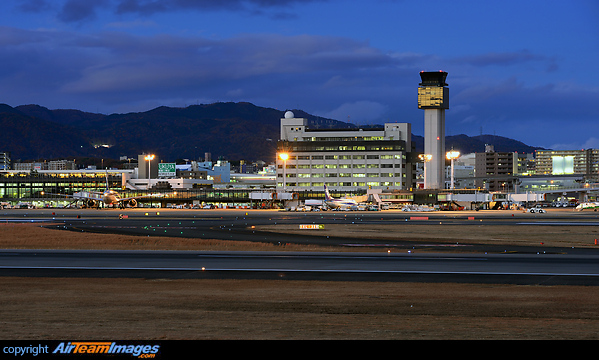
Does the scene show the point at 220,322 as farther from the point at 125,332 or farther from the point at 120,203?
the point at 120,203

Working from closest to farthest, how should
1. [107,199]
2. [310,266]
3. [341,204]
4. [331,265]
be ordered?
[310,266], [331,265], [341,204], [107,199]

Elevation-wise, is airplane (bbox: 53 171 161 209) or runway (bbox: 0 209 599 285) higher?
airplane (bbox: 53 171 161 209)

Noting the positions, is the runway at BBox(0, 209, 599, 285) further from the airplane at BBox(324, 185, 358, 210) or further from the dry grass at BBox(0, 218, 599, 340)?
the airplane at BBox(324, 185, 358, 210)

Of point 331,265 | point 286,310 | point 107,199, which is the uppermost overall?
point 107,199

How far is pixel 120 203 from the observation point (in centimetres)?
15788

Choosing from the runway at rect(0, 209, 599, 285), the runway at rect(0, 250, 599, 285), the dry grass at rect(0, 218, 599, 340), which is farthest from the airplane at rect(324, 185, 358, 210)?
the dry grass at rect(0, 218, 599, 340)

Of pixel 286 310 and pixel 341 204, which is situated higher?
pixel 286 310

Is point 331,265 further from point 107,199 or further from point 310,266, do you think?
point 107,199

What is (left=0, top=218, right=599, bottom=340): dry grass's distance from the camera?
17.6 m

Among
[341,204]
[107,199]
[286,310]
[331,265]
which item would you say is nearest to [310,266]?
[331,265]

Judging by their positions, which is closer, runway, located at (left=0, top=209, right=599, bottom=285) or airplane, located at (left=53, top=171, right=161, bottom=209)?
runway, located at (left=0, top=209, right=599, bottom=285)

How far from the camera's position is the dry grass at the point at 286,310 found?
17562mm

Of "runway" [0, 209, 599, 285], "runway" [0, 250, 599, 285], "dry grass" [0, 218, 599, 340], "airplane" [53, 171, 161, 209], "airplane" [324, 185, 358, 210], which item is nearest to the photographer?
"dry grass" [0, 218, 599, 340]

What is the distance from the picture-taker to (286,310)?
72.0ft
